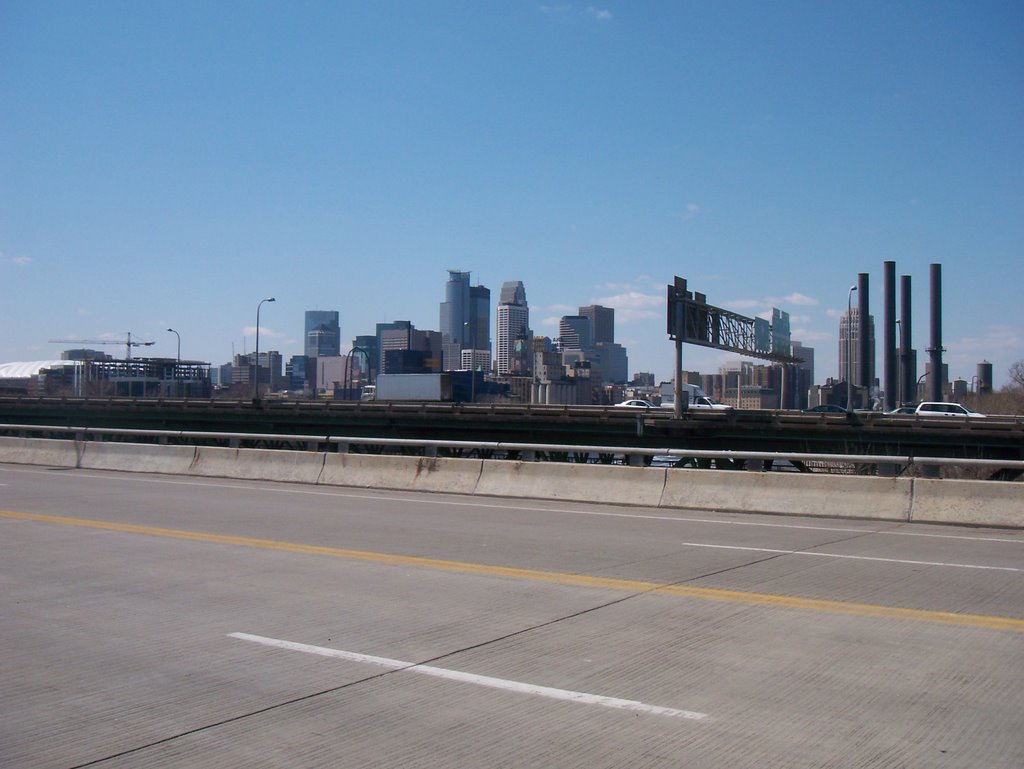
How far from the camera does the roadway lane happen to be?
5508 millimetres

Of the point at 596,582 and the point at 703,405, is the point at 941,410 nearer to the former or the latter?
the point at 703,405

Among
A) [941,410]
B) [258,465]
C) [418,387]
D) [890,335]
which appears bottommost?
[258,465]

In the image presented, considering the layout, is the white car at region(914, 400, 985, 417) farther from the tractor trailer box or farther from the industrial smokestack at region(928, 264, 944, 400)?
the industrial smokestack at region(928, 264, 944, 400)

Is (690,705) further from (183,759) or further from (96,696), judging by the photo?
(96,696)

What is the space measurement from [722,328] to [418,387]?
109 feet

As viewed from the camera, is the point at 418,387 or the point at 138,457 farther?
the point at 418,387

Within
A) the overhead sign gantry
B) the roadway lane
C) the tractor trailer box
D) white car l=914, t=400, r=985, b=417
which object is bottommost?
the roadway lane

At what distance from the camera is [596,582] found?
10.5m

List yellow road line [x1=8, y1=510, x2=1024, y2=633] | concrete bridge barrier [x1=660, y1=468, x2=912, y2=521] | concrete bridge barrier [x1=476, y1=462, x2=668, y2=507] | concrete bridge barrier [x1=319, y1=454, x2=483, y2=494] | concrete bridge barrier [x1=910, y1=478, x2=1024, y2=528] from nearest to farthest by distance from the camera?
1. yellow road line [x1=8, y1=510, x2=1024, y2=633]
2. concrete bridge barrier [x1=910, y1=478, x2=1024, y2=528]
3. concrete bridge barrier [x1=660, y1=468, x2=912, y2=521]
4. concrete bridge barrier [x1=476, y1=462, x2=668, y2=507]
5. concrete bridge barrier [x1=319, y1=454, x2=483, y2=494]

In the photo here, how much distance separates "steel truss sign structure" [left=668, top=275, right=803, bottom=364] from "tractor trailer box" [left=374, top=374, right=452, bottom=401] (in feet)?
90.8

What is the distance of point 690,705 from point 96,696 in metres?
3.90

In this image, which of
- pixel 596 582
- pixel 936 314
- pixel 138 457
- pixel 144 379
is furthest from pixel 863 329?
pixel 144 379

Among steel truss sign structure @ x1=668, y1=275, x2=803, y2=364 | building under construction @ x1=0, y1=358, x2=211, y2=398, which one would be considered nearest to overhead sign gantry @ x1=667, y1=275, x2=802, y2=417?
steel truss sign structure @ x1=668, y1=275, x2=803, y2=364

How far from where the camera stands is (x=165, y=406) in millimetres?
69312
